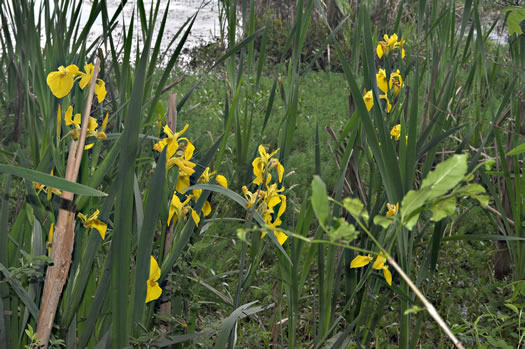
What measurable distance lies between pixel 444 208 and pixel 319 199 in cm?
12

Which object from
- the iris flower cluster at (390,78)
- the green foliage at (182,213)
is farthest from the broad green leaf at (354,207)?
the iris flower cluster at (390,78)

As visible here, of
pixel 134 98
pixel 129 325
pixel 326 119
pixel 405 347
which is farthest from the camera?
pixel 326 119

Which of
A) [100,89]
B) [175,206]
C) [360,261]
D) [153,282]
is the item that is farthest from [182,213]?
[360,261]

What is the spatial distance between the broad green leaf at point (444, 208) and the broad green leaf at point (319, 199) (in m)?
0.10

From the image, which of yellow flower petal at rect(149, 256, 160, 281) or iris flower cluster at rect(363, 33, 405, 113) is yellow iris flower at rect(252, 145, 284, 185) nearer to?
yellow flower petal at rect(149, 256, 160, 281)

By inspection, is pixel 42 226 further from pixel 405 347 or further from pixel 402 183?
pixel 405 347

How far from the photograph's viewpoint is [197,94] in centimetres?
495

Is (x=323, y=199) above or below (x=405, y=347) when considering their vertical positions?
above

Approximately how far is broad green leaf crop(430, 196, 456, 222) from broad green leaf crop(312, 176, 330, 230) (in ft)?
0.32

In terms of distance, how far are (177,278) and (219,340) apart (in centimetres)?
17

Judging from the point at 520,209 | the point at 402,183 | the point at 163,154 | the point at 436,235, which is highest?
the point at 163,154

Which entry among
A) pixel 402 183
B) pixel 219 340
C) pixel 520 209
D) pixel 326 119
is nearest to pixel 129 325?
pixel 219 340

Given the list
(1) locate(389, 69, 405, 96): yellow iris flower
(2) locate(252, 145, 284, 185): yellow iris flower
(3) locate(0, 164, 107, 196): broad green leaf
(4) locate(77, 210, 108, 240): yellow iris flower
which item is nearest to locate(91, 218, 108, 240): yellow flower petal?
(4) locate(77, 210, 108, 240): yellow iris flower

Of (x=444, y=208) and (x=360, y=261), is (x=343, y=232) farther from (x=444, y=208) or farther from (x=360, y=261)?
(x=360, y=261)
